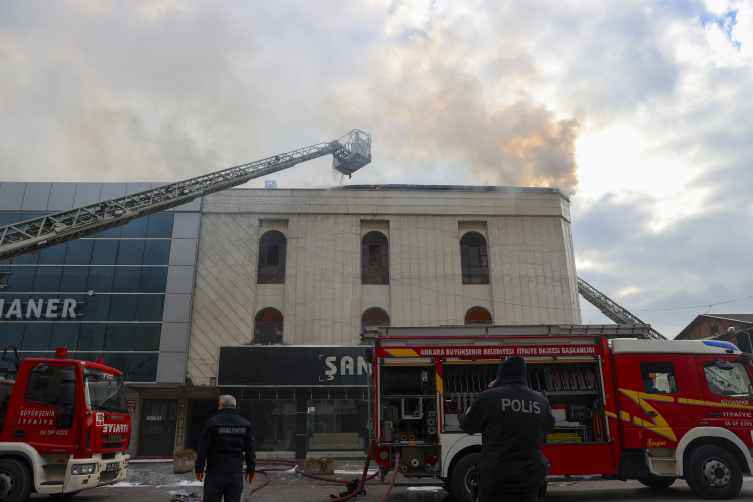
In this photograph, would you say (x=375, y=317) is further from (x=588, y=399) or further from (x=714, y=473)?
(x=714, y=473)

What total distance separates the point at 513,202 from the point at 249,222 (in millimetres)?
11572

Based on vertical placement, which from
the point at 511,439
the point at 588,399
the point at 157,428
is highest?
the point at 588,399

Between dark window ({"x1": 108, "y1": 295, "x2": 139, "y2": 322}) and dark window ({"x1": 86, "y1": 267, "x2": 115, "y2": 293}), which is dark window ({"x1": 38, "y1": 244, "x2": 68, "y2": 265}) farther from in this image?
dark window ({"x1": 108, "y1": 295, "x2": 139, "y2": 322})

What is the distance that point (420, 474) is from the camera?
28.4 feet

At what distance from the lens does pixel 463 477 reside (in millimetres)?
8266

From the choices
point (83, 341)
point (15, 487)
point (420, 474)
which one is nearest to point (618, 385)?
point (420, 474)

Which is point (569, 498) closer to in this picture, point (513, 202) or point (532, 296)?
point (532, 296)

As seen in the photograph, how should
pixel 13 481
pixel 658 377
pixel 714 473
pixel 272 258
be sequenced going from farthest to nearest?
1. pixel 272 258
2. pixel 658 377
3. pixel 13 481
4. pixel 714 473

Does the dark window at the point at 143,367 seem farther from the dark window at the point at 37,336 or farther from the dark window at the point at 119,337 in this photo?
the dark window at the point at 37,336

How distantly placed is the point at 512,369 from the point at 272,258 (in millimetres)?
17884

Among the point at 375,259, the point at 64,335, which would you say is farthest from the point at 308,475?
the point at 64,335

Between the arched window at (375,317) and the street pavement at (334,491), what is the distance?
7827 millimetres

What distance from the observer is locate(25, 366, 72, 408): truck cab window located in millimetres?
9219

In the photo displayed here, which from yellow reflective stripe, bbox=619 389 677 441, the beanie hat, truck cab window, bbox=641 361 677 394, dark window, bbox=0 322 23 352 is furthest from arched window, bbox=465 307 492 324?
dark window, bbox=0 322 23 352
